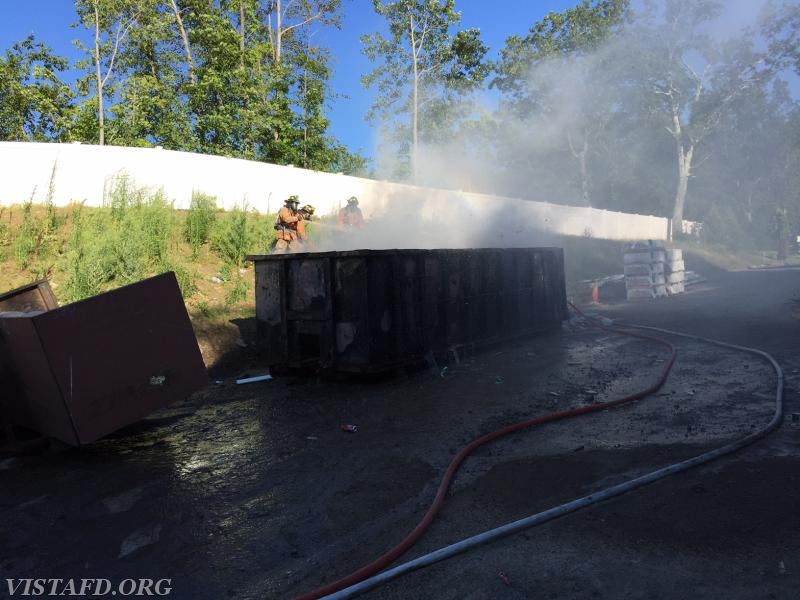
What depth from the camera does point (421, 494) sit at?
125 inches

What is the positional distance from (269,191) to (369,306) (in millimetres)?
9727

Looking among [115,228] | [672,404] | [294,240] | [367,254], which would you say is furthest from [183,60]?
[672,404]

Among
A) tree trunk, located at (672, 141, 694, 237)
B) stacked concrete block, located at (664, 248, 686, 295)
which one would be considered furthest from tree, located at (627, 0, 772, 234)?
stacked concrete block, located at (664, 248, 686, 295)

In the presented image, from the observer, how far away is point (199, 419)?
5.04 m

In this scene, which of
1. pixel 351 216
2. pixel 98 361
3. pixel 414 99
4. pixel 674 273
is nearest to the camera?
pixel 98 361

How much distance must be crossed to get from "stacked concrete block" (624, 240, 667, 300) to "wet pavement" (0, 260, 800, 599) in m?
8.90

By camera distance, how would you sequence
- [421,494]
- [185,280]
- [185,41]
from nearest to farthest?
[421,494] → [185,280] → [185,41]

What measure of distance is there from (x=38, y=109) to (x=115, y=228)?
44.7ft

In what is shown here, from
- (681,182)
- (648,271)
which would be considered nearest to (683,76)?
(681,182)

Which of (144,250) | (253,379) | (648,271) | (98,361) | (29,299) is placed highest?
(144,250)

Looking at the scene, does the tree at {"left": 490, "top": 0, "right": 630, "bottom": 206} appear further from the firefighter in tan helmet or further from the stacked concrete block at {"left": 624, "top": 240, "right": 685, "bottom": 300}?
the firefighter in tan helmet

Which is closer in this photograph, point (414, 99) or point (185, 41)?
point (185, 41)

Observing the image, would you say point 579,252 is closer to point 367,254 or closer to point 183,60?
point 367,254

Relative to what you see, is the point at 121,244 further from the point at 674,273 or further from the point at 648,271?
the point at 674,273
